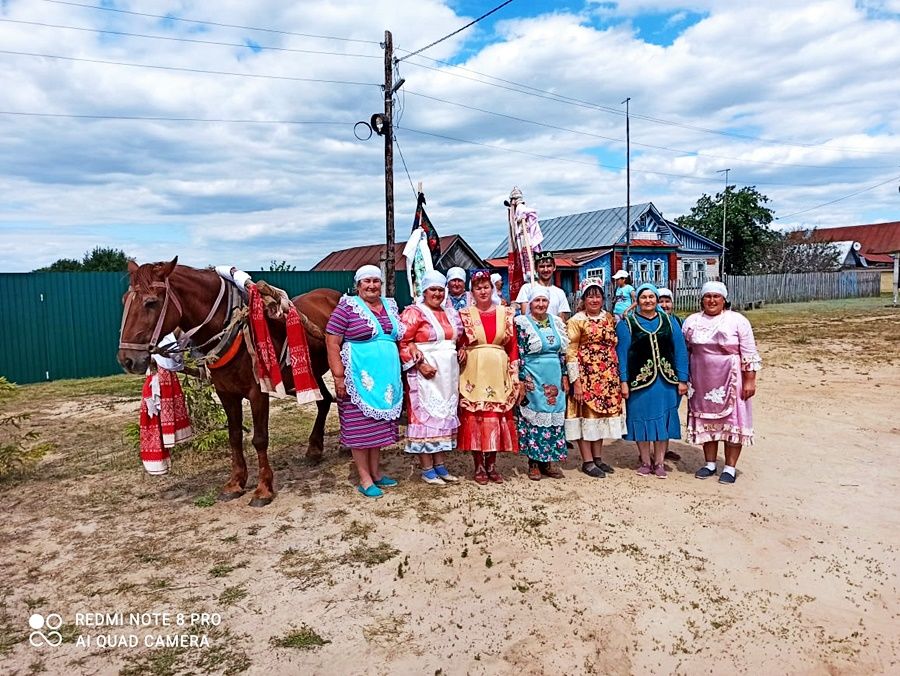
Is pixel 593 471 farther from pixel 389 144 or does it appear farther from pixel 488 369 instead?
pixel 389 144

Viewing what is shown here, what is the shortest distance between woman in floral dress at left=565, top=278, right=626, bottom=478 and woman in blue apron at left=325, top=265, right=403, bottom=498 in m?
1.36

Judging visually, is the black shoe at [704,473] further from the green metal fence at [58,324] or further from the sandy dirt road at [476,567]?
the green metal fence at [58,324]

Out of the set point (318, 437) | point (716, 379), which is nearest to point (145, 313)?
point (318, 437)

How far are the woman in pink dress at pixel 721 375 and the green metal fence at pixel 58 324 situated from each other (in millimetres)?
9848

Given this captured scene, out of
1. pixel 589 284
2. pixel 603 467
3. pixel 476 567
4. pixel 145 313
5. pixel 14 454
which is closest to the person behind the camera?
pixel 476 567

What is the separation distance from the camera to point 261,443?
4293 mm

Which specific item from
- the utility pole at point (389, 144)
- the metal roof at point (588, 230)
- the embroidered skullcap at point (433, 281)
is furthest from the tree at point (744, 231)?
the embroidered skullcap at point (433, 281)

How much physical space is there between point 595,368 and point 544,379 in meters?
0.42

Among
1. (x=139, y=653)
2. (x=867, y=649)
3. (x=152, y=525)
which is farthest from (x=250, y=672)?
(x=867, y=649)

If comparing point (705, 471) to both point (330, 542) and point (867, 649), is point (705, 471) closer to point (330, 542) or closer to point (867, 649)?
point (867, 649)

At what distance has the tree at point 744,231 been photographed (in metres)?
32.5

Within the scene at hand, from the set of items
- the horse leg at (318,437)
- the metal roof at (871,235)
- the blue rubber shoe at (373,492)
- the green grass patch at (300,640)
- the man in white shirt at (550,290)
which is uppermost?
the metal roof at (871,235)

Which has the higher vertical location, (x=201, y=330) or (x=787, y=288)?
(x=787, y=288)

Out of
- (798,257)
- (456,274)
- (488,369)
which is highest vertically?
(798,257)
